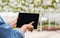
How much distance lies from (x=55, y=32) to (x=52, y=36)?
3.4 inches

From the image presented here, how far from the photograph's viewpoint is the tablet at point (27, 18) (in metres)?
1.54

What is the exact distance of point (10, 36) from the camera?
79 centimetres

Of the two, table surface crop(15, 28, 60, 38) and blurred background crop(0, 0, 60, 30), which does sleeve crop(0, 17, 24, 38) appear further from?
blurred background crop(0, 0, 60, 30)

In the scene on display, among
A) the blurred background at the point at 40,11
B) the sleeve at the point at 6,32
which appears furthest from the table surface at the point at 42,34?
the sleeve at the point at 6,32

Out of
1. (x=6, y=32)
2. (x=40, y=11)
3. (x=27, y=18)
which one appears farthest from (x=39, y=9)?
(x=6, y=32)

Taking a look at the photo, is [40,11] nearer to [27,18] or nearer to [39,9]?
[39,9]

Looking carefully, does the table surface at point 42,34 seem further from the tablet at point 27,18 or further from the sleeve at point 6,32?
the sleeve at point 6,32

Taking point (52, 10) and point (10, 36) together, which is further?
point (52, 10)

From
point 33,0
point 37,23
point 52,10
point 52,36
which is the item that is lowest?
point 52,36

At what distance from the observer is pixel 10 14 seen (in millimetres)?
1614

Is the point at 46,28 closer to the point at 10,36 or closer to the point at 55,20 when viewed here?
the point at 55,20

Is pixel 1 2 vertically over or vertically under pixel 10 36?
over

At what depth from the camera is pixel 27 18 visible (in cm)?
155

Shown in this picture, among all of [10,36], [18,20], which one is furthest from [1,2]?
[10,36]
